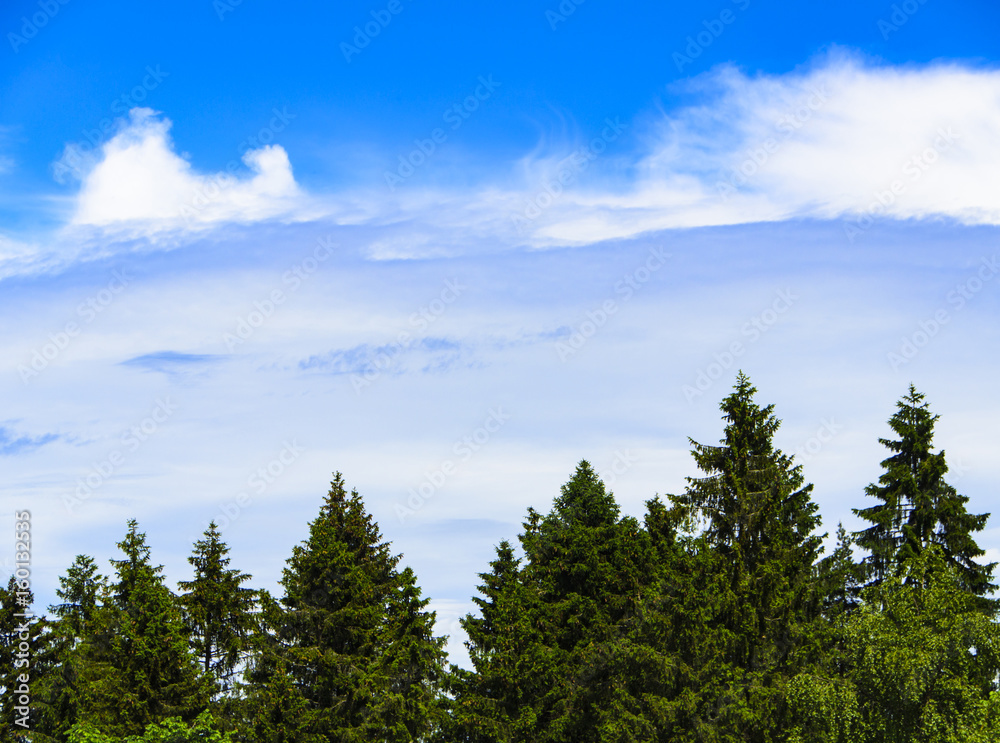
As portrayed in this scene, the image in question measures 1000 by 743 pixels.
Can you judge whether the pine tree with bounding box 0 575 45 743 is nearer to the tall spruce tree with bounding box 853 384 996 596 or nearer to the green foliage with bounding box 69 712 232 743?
the green foliage with bounding box 69 712 232 743

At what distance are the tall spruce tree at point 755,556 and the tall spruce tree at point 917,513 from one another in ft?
24.8

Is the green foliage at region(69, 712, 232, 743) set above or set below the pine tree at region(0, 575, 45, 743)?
below

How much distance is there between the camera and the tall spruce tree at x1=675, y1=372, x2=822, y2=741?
134 ft

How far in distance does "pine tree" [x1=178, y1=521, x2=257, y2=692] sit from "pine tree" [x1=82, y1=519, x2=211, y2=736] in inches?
162

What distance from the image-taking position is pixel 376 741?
151 feet

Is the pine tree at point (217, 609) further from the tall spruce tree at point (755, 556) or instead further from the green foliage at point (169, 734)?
the tall spruce tree at point (755, 556)

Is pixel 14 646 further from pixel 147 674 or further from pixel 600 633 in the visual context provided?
pixel 600 633

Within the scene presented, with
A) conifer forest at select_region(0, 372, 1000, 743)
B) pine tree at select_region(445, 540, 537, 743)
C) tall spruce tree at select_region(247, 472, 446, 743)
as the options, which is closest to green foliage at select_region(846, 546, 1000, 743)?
conifer forest at select_region(0, 372, 1000, 743)

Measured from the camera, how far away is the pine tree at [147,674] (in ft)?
148

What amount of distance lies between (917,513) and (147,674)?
32.6m

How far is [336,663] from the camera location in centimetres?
4625

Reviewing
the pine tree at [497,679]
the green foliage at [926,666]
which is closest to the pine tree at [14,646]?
the pine tree at [497,679]

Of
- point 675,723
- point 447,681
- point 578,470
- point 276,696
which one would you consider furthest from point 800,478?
point 276,696

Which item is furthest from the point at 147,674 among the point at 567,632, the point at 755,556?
the point at 755,556
